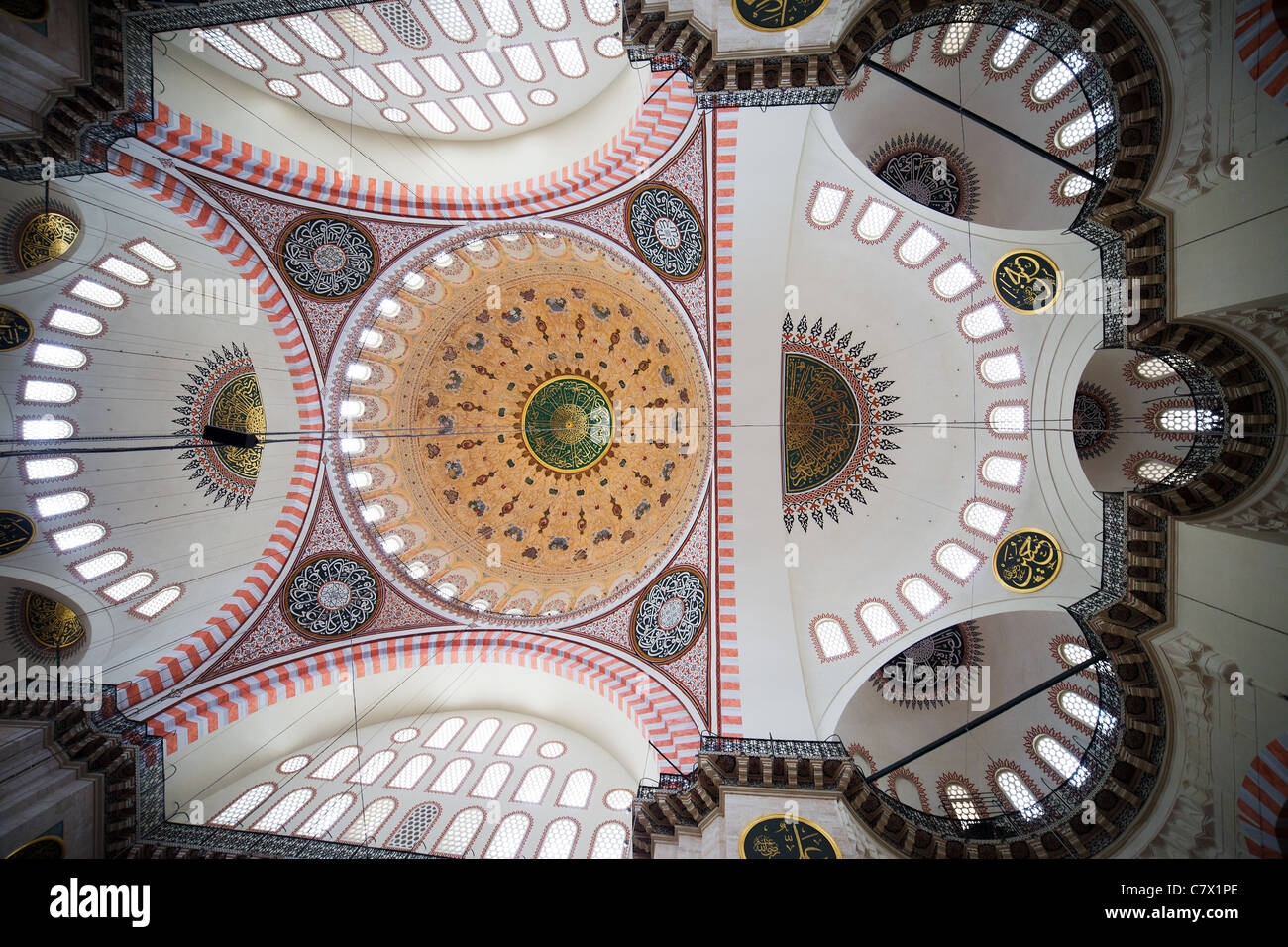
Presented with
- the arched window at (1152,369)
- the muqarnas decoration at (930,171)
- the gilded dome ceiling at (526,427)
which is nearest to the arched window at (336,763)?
the gilded dome ceiling at (526,427)

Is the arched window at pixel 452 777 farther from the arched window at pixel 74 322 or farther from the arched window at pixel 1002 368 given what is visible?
the arched window at pixel 1002 368

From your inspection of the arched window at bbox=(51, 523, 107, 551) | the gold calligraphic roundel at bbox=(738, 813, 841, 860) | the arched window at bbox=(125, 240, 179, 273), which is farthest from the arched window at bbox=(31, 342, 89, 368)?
the gold calligraphic roundel at bbox=(738, 813, 841, 860)

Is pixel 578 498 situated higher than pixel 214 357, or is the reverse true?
pixel 214 357

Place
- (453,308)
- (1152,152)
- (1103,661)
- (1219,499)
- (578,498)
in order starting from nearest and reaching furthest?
Answer: (1152,152), (1219,499), (1103,661), (453,308), (578,498)

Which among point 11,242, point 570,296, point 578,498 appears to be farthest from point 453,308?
point 11,242

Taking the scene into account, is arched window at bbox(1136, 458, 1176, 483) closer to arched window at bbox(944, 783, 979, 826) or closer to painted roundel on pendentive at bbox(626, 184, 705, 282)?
arched window at bbox(944, 783, 979, 826)
